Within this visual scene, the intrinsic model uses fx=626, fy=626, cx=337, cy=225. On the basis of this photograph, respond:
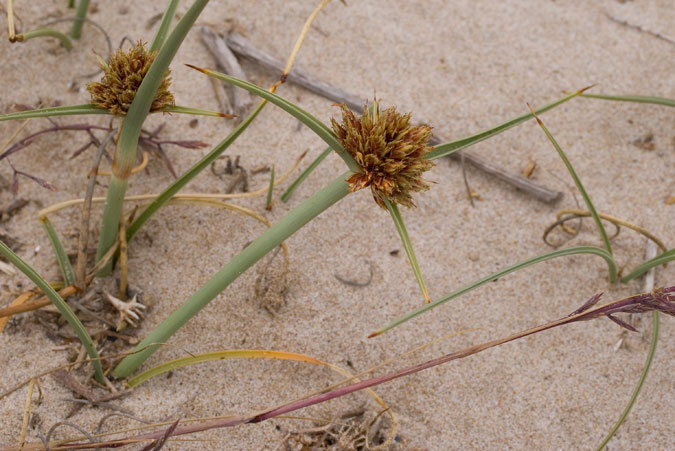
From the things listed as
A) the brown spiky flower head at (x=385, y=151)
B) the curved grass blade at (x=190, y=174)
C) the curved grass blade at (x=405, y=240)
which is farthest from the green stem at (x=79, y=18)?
the curved grass blade at (x=405, y=240)

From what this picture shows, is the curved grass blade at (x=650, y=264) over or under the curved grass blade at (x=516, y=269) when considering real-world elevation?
over

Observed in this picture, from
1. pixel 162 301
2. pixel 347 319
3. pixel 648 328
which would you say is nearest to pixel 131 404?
pixel 162 301

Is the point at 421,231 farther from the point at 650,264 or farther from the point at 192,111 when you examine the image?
the point at 192,111

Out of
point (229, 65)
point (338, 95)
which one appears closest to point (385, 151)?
point (338, 95)

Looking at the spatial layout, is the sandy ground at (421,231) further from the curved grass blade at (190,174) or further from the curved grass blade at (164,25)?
the curved grass blade at (164,25)

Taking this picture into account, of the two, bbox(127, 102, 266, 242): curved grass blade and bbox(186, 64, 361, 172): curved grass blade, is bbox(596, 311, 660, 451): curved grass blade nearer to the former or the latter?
bbox(186, 64, 361, 172): curved grass blade

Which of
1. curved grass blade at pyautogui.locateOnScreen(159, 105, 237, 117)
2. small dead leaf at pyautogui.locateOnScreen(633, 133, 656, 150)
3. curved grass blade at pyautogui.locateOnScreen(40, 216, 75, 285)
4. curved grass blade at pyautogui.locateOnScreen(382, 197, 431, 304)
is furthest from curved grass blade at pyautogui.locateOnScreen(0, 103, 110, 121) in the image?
small dead leaf at pyautogui.locateOnScreen(633, 133, 656, 150)
